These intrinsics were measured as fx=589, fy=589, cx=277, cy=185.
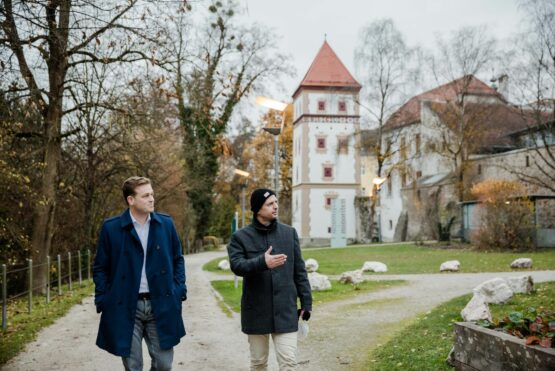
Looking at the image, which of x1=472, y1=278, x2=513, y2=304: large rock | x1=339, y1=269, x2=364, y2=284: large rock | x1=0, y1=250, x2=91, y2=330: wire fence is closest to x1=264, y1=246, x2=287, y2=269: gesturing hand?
x1=472, y1=278, x2=513, y2=304: large rock

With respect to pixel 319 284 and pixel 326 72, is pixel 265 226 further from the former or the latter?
pixel 326 72

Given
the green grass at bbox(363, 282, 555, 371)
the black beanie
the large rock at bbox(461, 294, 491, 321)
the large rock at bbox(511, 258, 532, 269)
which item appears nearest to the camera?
the black beanie

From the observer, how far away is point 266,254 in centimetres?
484

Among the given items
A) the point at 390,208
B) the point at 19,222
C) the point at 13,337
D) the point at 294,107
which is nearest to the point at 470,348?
the point at 13,337

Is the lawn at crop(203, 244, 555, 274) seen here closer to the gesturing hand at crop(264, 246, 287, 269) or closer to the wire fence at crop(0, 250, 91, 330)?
the wire fence at crop(0, 250, 91, 330)

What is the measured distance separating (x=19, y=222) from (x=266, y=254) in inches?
557

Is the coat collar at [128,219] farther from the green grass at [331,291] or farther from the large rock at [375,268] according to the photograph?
the large rock at [375,268]

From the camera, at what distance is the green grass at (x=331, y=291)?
13602 mm

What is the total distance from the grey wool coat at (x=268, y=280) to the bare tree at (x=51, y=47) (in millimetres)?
4201

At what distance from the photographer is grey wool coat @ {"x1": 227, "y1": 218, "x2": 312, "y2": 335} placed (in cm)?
502

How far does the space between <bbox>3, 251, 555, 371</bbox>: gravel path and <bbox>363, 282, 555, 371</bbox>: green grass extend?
0.39m

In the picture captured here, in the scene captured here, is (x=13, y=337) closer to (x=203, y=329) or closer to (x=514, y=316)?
(x=203, y=329)

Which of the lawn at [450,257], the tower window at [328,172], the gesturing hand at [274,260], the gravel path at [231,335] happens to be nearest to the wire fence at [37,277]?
the gravel path at [231,335]

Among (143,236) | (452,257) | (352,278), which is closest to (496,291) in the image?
(352,278)
